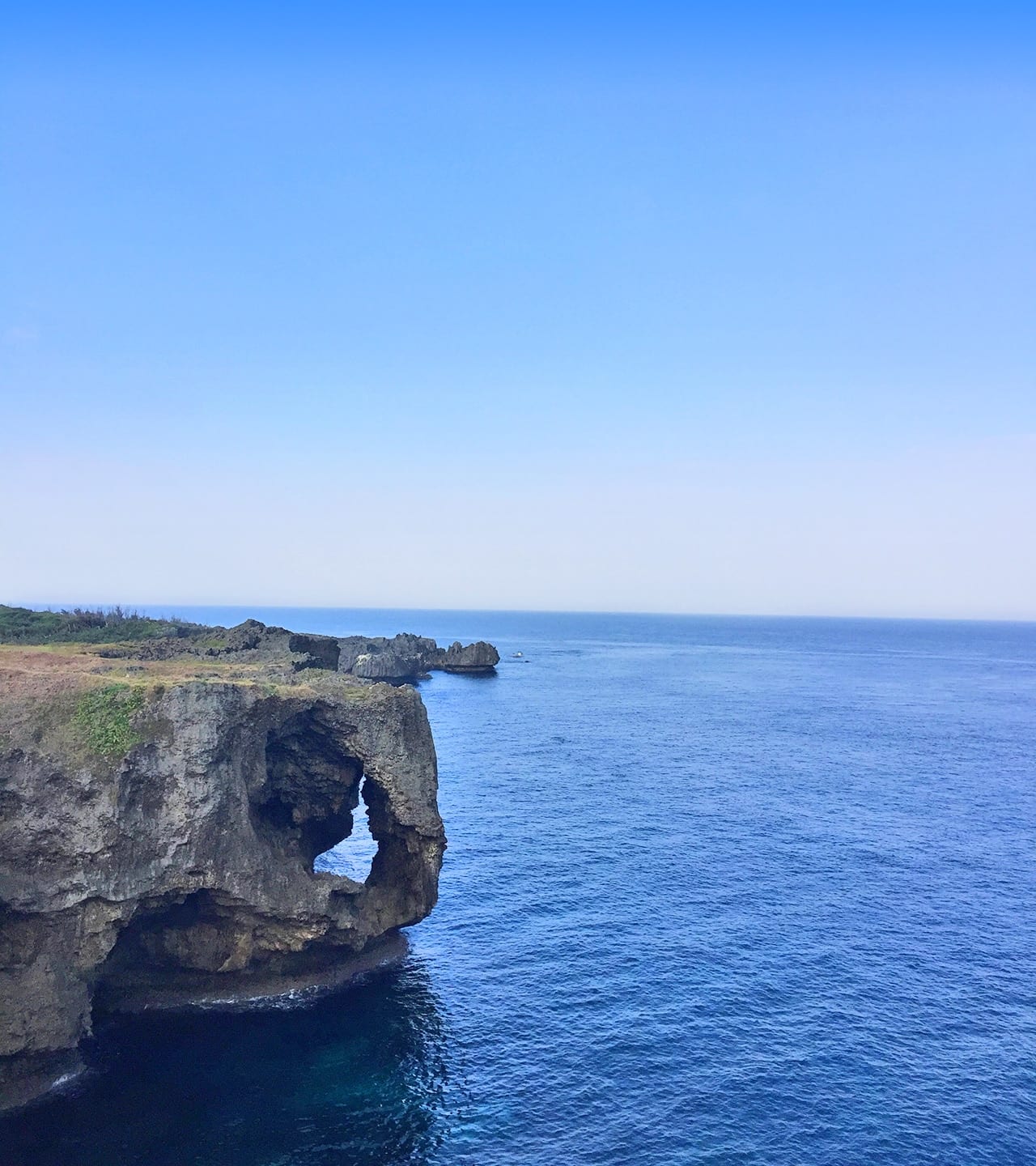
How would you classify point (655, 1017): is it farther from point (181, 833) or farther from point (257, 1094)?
point (181, 833)

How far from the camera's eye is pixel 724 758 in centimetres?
9331

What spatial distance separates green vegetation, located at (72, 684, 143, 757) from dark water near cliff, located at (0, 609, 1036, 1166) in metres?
13.4

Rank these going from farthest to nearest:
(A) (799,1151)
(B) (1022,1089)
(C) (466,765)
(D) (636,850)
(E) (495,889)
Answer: (C) (466,765) < (D) (636,850) < (E) (495,889) < (B) (1022,1089) < (A) (799,1151)

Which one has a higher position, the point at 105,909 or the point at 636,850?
the point at 105,909

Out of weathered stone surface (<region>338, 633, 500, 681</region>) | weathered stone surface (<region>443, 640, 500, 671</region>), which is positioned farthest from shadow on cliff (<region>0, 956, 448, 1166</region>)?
weathered stone surface (<region>443, 640, 500, 671</region>)

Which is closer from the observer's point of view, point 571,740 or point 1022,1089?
point 1022,1089

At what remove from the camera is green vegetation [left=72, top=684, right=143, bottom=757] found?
1455 inches

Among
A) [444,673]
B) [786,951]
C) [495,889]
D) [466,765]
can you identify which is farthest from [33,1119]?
[444,673]

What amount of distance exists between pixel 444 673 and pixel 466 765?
305 feet

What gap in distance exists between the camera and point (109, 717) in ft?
124

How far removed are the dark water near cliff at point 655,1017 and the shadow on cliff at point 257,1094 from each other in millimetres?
117

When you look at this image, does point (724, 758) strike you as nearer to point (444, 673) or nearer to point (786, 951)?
point (786, 951)

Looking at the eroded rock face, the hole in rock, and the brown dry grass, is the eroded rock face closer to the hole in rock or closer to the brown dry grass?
the brown dry grass

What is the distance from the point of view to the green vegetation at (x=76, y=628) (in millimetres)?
60000
